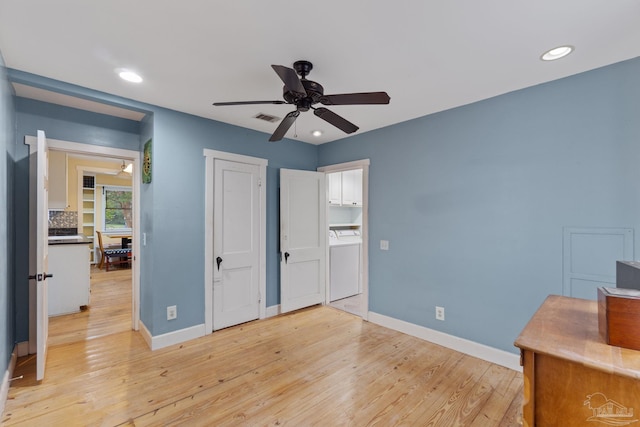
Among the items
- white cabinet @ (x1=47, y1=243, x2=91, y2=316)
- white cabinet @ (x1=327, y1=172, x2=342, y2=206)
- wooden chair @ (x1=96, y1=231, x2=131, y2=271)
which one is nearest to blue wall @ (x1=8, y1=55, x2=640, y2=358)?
white cabinet @ (x1=327, y1=172, x2=342, y2=206)

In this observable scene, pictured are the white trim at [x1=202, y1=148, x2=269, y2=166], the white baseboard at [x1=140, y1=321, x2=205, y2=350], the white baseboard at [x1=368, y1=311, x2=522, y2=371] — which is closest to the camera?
the white baseboard at [x1=368, y1=311, x2=522, y2=371]

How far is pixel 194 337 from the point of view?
318cm

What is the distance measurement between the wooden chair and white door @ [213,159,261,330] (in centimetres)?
489

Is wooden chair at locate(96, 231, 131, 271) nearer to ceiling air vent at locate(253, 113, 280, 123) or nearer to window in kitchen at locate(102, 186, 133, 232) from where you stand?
window in kitchen at locate(102, 186, 133, 232)

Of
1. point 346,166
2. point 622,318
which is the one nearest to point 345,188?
point 346,166

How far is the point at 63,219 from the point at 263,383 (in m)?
6.74

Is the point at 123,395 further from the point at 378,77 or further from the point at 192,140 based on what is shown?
the point at 378,77

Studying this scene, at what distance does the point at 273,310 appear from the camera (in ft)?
12.8

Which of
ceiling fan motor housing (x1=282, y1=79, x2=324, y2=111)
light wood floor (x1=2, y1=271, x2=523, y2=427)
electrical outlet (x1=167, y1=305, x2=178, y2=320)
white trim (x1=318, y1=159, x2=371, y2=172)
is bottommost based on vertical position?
light wood floor (x1=2, y1=271, x2=523, y2=427)

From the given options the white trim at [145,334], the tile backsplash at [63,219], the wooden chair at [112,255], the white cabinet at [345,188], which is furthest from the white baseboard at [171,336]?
the tile backsplash at [63,219]

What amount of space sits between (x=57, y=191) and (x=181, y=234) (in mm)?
2497

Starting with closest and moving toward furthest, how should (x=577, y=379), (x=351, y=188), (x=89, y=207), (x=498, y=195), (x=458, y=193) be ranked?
(x=577, y=379) → (x=498, y=195) → (x=458, y=193) → (x=351, y=188) → (x=89, y=207)

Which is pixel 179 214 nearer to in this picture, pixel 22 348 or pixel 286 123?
pixel 286 123

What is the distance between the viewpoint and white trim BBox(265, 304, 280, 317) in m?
3.85
